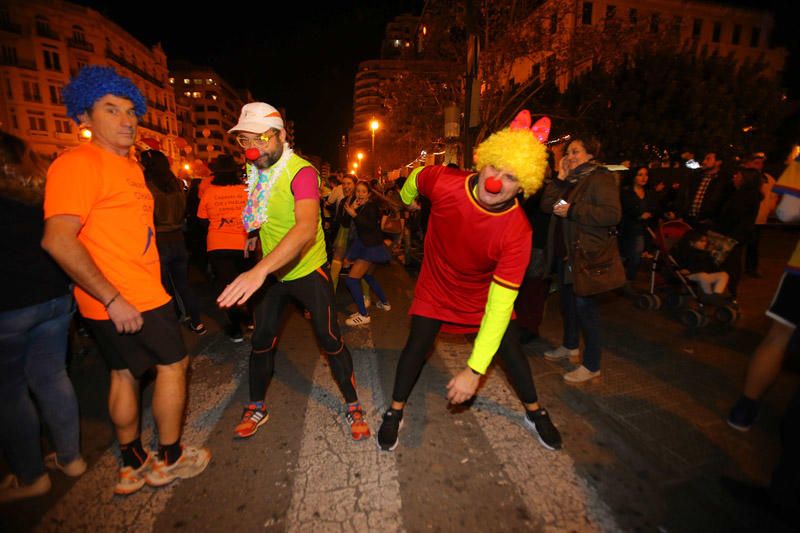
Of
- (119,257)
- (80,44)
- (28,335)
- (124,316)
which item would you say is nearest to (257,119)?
(119,257)

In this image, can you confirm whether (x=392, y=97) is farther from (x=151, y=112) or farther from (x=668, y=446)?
(x=151, y=112)

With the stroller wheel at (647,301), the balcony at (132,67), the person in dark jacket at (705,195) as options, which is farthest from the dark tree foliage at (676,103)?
the balcony at (132,67)

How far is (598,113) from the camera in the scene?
23.2 m

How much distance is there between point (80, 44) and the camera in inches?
1642

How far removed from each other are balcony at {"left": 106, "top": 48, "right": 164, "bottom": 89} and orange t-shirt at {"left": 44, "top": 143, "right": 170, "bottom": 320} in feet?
189

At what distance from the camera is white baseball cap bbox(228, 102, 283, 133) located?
8.36 ft

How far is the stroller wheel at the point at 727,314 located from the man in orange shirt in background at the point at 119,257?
6310 mm

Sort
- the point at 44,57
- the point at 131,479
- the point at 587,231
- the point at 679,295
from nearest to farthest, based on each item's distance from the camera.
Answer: the point at 131,479
the point at 587,231
the point at 679,295
the point at 44,57

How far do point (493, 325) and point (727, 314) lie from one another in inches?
190

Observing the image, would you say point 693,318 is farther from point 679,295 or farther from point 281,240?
point 281,240

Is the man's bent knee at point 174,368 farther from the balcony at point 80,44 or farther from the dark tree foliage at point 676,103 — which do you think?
the balcony at point 80,44

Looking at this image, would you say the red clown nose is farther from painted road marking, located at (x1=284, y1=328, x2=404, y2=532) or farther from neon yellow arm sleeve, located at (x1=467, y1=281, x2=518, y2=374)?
painted road marking, located at (x1=284, y1=328, x2=404, y2=532)

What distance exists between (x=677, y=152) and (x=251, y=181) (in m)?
27.9

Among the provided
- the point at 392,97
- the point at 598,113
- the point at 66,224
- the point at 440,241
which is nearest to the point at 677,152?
the point at 598,113
